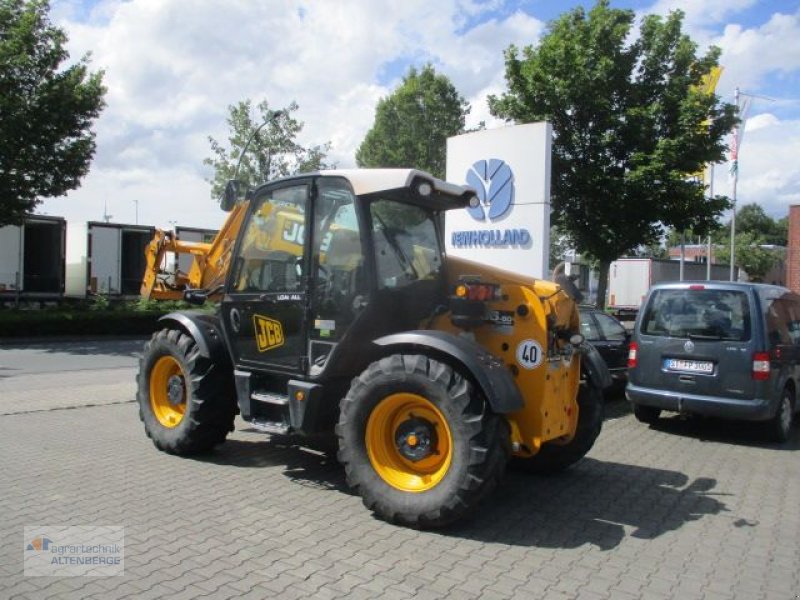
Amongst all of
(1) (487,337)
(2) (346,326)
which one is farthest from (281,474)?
(1) (487,337)

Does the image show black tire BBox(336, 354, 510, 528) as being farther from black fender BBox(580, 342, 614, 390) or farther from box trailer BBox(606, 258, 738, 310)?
box trailer BBox(606, 258, 738, 310)

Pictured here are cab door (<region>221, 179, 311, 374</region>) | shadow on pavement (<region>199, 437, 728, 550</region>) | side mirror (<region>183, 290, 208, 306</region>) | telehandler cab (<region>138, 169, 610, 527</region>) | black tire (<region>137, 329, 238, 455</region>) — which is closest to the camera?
telehandler cab (<region>138, 169, 610, 527</region>)

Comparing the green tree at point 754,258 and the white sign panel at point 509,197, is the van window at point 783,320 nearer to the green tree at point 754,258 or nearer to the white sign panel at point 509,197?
the white sign panel at point 509,197

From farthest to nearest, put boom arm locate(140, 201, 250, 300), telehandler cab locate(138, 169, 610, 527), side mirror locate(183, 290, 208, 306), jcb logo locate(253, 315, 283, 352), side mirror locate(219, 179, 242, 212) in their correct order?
boom arm locate(140, 201, 250, 300)
side mirror locate(183, 290, 208, 306)
side mirror locate(219, 179, 242, 212)
jcb logo locate(253, 315, 283, 352)
telehandler cab locate(138, 169, 610, 527)

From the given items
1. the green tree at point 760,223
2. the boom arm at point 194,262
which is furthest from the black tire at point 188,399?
the green tree at point 760,223

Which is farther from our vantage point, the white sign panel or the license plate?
the white sign panel

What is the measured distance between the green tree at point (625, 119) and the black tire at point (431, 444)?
12125mm

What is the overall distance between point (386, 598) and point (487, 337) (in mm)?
2096

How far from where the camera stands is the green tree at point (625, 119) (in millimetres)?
15281

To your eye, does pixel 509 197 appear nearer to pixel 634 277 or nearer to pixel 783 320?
pixel 783 320

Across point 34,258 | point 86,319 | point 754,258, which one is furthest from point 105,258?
point 754,258

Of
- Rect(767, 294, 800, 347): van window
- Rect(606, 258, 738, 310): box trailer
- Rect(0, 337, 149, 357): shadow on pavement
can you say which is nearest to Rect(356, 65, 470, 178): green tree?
Rect(606, 258, 738, 310): box trailer

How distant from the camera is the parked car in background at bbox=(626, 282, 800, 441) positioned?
7387mm

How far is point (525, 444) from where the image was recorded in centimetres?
480
